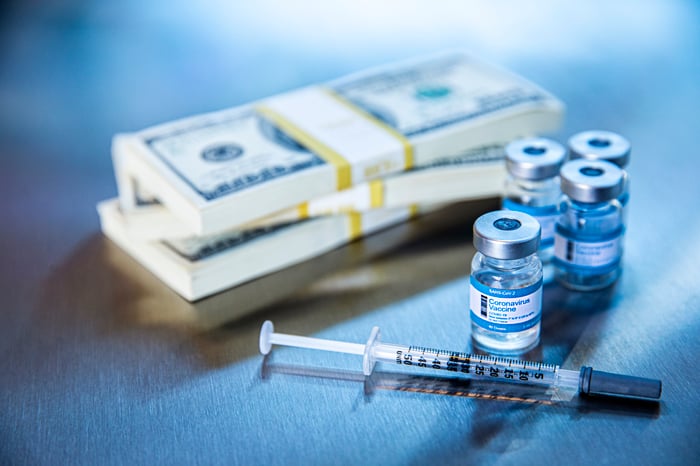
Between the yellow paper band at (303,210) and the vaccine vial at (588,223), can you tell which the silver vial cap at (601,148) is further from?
the yellow paper band at (303,210)

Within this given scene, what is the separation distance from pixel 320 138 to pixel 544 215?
0.28 meters

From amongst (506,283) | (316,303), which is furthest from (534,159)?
(316,303)

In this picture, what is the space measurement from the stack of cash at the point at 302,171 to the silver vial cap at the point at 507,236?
0.74ft

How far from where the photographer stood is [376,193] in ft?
3.46

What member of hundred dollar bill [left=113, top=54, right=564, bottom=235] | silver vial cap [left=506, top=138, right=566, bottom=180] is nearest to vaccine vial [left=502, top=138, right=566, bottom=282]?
silver vial cap [left=506, top=138, right=566, bottom=180]

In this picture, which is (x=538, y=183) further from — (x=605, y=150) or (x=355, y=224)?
(x=355, y=224)

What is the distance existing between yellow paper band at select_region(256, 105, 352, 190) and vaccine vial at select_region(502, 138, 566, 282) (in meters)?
0.18

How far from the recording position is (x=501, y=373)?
2.78 feet

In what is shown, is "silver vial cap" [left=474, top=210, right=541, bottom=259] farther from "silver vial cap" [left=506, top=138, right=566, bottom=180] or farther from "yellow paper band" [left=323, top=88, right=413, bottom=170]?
"yellow paper band" [left=323, top=88, right=413, bottom=170]

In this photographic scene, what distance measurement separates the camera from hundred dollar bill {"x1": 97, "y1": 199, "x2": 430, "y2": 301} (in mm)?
983

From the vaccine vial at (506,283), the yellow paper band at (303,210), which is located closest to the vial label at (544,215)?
the vaccine vial at (506,283)

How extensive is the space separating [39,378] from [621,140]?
0.67m

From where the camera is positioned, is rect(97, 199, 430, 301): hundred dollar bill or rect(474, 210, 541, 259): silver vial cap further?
rect(97, 199, 430, 301): hundred dollar bill

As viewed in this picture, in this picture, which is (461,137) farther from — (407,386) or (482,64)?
(407,386)
